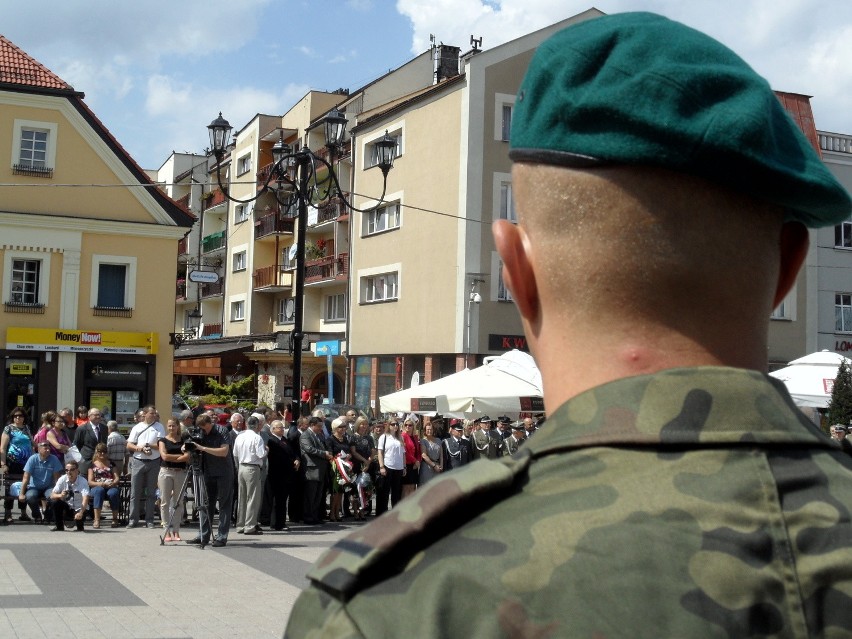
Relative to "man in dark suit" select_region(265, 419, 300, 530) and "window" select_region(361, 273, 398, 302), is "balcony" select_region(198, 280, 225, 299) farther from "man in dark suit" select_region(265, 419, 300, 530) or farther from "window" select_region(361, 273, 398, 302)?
"man in dark suit" select_region(265, 419, 300, 530)

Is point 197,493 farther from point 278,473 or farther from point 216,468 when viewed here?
point 278,473

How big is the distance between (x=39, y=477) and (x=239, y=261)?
145ft

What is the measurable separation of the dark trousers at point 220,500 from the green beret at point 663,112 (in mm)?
14756

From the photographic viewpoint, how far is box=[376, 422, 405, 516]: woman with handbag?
19.9 m

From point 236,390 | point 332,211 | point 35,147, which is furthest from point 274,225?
point 35,147

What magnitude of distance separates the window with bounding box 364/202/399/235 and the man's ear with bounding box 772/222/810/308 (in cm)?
4084

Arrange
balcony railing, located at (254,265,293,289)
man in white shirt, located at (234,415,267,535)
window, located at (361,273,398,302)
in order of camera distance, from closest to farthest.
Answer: man in white shirt, located at (234,415,267,535)
window, located at (361,273,398,302)
balcony railing, located at (254,265,293,289)

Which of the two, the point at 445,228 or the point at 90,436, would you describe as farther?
the point at 445,228

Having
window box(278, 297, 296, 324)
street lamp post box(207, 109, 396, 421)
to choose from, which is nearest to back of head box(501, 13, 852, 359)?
street lamp post box(207, 109, 396, 421)

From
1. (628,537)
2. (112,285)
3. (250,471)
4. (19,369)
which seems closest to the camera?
(628,537)

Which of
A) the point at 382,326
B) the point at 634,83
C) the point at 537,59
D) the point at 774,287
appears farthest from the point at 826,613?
the point at 382,326

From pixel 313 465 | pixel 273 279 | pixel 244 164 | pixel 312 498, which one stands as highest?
pixel 244 164

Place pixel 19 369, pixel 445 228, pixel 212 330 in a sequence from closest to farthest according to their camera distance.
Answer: pixel 19 369, pixel 445 228, pixel 212 330

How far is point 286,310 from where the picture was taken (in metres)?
56.8
